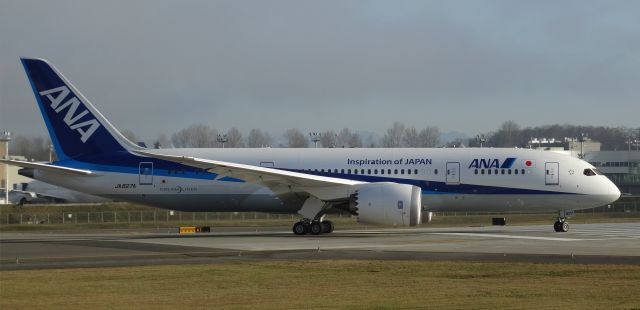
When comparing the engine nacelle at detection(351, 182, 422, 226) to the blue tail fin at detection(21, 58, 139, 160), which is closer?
the engine nacelle at detection(351, 182, 422, 226)

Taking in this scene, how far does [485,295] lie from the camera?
698 inches

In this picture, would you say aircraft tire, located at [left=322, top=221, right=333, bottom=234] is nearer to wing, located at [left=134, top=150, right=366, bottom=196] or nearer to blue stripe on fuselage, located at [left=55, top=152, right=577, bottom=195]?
wing, located at [left=134, top=150, right=366, bottom=196]

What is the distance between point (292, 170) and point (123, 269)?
18394 mm

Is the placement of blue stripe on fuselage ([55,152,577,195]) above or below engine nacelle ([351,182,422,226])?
above

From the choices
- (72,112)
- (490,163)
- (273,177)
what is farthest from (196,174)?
(490,163)

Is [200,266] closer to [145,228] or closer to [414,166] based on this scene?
[414,166]

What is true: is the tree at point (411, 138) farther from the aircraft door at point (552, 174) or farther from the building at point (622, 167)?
the aircraft door at point (552, 174)

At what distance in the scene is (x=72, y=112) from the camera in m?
41.8

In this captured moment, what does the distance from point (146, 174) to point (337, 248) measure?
46.3 feet

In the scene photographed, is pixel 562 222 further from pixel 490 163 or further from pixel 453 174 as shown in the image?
pixel 453 174

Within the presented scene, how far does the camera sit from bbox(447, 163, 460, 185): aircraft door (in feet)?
132

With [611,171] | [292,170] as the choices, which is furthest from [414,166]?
[611,171]

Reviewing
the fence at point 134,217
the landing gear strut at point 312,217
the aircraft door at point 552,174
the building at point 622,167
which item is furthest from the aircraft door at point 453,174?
the building at point 622,167

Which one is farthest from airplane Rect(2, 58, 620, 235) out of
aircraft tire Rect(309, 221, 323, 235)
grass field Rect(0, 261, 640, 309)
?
grass field Rect(0, 261, 640, 309)
